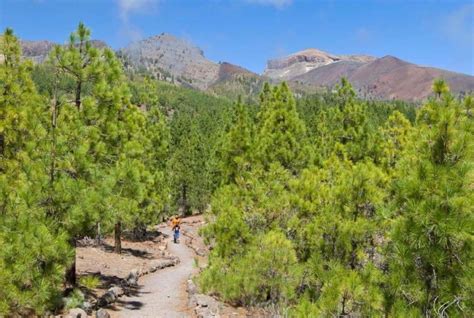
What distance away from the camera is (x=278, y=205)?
1298 centimetres

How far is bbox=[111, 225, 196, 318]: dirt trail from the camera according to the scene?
42.5 feet

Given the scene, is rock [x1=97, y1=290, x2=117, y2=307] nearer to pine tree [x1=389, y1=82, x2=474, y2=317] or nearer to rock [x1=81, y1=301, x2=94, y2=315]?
rock [x1=81, y1=301, x2=94, y2=315]

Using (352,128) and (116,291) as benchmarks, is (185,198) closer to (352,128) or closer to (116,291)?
(352,128)

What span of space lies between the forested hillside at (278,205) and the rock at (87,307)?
72cm

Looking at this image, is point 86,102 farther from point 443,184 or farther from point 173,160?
point 173,160

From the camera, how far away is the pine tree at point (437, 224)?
17.1 ft

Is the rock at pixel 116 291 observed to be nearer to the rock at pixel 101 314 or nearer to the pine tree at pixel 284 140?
the rock at pixel 101 314

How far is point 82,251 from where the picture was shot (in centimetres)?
1991

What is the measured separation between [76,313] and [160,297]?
4.74 metres

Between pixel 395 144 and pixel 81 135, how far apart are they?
15.4 metres

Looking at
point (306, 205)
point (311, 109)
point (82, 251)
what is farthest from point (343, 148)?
point (311, 109)

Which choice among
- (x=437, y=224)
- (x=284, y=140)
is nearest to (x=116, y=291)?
(x=284, y=140)

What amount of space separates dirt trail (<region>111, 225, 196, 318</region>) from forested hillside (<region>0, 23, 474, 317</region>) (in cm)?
128

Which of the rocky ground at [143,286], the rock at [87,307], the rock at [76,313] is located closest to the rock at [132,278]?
the rocky ground at [143,286]
